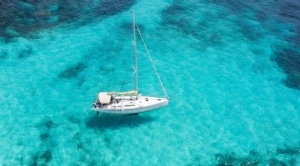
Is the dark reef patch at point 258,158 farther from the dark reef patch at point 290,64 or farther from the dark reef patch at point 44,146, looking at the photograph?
the dark reef patch at point 44,146

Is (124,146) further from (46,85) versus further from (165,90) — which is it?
(46,85)

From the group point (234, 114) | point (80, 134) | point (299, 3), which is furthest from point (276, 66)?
point (80, 134)

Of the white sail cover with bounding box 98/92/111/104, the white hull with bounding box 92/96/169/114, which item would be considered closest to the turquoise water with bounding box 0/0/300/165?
the white hull with bounding box 92/96/169/114

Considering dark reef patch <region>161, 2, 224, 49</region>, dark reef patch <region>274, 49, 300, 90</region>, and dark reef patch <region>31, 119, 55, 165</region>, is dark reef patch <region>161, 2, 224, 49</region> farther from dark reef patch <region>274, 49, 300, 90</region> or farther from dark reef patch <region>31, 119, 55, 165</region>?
dark reef patch <region>31, 119, 55, 165</region>

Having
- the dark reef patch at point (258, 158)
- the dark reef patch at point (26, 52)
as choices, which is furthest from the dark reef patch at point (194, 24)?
the dark reef patch at point (26, 52)

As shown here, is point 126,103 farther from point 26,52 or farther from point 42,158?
point 26,52

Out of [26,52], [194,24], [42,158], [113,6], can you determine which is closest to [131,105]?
[42,158]

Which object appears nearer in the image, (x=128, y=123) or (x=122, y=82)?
(x=128, y=123)
